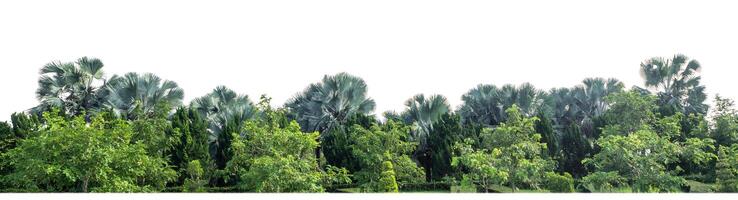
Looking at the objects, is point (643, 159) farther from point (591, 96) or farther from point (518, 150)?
point (591, 96)

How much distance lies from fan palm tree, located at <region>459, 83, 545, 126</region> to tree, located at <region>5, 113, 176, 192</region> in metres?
18.4

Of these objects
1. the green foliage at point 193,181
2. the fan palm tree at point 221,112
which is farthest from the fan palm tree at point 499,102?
the green foliage at point 193,181

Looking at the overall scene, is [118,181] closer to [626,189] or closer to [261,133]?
[261,133]

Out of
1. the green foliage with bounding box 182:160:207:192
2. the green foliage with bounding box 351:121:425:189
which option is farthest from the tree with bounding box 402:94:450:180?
the green foliage with bounding box 182:160:207:192

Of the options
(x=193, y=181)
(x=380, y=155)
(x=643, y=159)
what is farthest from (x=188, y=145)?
(x=643, y=159)

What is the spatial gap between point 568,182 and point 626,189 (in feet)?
8.90

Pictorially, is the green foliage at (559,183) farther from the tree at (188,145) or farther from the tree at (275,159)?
the tree at (188,145)

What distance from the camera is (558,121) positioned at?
107 feet

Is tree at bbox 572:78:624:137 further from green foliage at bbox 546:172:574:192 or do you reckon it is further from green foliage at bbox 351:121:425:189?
green foliage at bbox 351:121:425:189

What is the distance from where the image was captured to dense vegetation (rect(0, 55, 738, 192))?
1342 centimetres

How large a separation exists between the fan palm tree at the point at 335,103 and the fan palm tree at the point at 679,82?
1631 centimetres

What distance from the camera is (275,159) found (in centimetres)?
1434

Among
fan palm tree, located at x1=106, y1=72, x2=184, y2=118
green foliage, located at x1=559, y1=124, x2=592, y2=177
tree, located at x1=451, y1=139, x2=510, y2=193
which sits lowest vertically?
tree, located at x1=451, y1=139, x2=510, y2=193

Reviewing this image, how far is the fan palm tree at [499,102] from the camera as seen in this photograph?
28.6 metres
